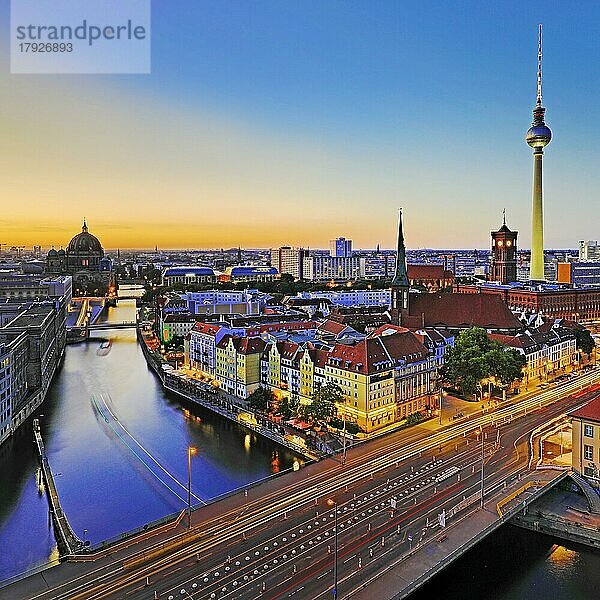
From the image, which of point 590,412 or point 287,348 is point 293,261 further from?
point 590,412

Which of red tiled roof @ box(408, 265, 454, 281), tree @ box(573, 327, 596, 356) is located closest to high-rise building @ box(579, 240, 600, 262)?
red tiled roof @ box(408, 265, 454, 281)

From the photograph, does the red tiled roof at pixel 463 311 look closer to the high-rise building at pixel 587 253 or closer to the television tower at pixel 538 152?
the television tower at pixel 538 152

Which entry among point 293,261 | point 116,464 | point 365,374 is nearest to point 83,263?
point 293,261

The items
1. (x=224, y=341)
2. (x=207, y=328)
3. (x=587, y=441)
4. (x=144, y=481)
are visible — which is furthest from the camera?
(x=207, y=328)

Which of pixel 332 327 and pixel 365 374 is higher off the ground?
pixel 332 327

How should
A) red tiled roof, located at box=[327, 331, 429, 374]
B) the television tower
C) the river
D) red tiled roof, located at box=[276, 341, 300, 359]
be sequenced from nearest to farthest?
1. the river
2. red tiled roof, located at box=[327, 331, 429, 374]
3. red tiled roof, located at box=[276, 341, 300, 359]
4. the television tower

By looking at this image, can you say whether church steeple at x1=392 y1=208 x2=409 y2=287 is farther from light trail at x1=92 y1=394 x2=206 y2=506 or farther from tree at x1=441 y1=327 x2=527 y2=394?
light trail at x1=92 y1=394 x2=206 y2=506
